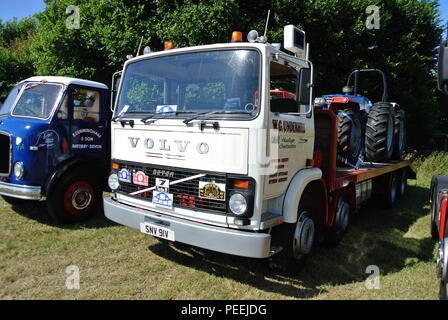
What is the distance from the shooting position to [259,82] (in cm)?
329

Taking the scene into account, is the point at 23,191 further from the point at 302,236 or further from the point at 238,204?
the point at 302,236

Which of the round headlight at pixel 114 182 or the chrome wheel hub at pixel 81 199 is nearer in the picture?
the round headlight at pixel 114 182

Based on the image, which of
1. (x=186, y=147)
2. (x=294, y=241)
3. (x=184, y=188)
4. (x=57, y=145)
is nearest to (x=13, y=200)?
(x=57, y=145)

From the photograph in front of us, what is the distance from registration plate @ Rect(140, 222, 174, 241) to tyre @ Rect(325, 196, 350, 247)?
2.31 m

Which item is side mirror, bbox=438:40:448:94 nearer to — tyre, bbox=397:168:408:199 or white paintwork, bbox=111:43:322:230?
white paintwork, bbox=111:43:322:230

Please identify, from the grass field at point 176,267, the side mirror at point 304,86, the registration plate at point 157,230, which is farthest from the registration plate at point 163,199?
the side mirror at point 304,86

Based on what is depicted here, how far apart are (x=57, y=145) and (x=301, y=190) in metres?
3.82

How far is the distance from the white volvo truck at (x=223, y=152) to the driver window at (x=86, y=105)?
5.82ft

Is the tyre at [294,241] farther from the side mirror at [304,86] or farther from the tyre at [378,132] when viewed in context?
the tyre at [378,132]

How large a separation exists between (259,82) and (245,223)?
4.33ft

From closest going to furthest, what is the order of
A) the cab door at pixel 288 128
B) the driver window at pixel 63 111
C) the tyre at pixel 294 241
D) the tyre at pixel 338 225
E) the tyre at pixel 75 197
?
1. the cab door at pixel 288 128
2. the tyre at pixel 294 241
3. the tyre at pixel 338 225
4. the tyre at pixel 75 197
5. the driver window at pixel 63 111

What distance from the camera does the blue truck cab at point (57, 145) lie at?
5.13 metres

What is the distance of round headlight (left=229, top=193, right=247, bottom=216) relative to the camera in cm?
321

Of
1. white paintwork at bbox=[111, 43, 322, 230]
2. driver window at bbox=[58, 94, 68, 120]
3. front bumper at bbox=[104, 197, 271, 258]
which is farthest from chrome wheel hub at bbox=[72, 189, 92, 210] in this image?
front bumper at bbox=[104, 197, 271, 258]
